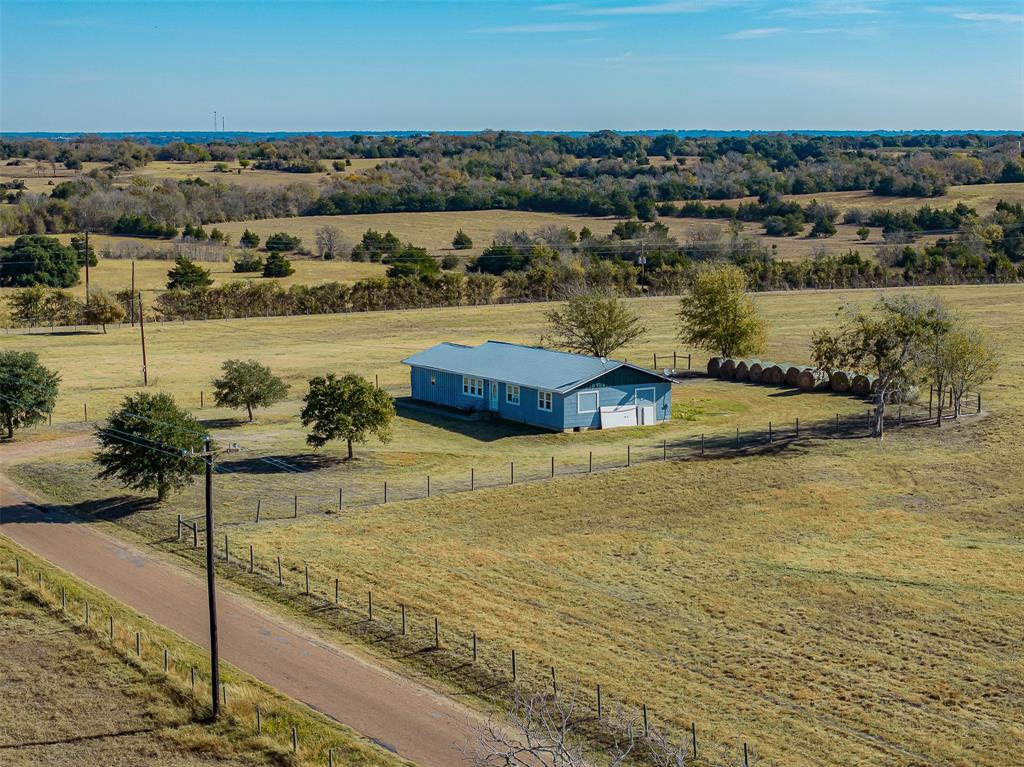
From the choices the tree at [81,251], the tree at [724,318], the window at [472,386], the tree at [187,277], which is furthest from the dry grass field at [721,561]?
the tree at [81,251]

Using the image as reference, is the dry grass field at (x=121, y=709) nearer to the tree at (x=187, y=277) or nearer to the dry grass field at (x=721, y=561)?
the dry grass field at (x=721, y=561)

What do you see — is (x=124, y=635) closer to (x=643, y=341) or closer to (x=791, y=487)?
(x=791, y=487)

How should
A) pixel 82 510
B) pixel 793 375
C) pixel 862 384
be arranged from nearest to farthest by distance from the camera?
pixel 82 510
pixel 862 384
pixel 793 375

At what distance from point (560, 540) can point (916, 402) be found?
26805 mm

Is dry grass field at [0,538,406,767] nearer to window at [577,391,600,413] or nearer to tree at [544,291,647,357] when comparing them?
window at [577,391,600,413]

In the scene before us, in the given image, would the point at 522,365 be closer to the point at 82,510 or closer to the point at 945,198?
the point at 82,510

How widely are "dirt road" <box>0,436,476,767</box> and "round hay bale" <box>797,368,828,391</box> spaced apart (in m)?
36.9

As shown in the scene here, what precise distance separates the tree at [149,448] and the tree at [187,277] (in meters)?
57.3

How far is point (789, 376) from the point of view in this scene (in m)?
65.2

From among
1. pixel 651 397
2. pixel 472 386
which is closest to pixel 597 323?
pixel 472 386

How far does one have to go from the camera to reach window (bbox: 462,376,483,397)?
58812mm

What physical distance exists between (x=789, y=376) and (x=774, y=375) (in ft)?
3.19

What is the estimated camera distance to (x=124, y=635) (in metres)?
30.3

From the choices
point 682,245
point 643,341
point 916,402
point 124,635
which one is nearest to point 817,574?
point 124,635
